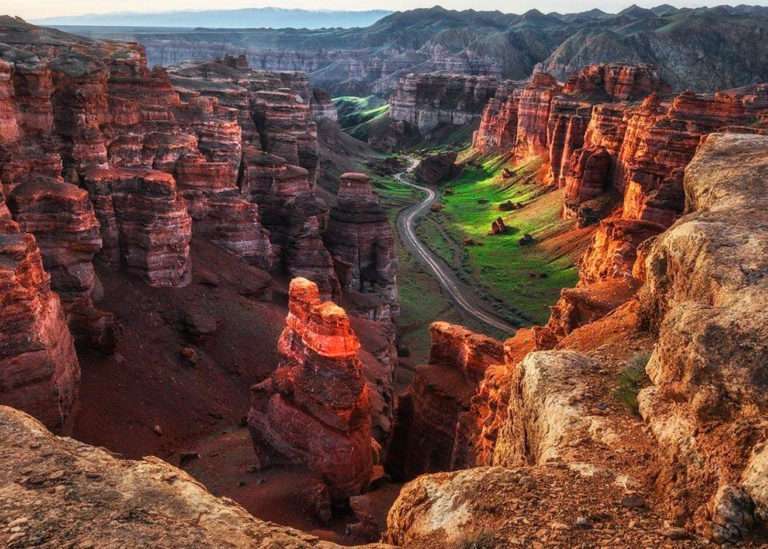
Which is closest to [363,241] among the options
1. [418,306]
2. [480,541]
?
[418,306]

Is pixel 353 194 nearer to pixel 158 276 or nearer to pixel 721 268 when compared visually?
pixel 158 276

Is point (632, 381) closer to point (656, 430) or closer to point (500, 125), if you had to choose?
point (656, 430)

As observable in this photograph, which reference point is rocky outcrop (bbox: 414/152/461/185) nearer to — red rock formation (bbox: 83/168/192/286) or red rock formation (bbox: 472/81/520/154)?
red rock formation (bbox: 472/81/520/154)

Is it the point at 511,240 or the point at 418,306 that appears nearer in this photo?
the point at 418,306

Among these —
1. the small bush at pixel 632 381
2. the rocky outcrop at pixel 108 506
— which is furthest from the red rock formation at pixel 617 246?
the rocky outcrop at pixel 108 506

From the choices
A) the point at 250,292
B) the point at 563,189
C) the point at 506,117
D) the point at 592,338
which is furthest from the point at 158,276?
the point at 506,117

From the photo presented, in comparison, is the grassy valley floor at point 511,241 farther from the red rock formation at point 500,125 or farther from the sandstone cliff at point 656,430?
the sandstone cliff at point 656,430

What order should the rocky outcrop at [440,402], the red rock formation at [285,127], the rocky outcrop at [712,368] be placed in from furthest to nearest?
1. the red rock formation at [285,127]
2. the rocky outcrop at [440,402]
3. the rocky outcrop at [712,368]
